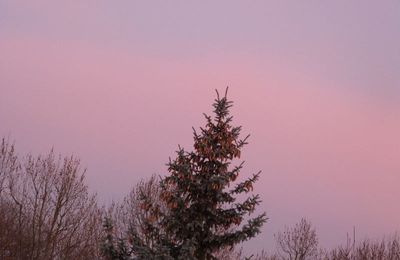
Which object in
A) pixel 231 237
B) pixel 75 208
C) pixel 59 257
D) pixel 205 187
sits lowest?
pixel 231 237

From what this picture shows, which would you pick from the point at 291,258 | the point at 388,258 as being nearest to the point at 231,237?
the point at 388,258

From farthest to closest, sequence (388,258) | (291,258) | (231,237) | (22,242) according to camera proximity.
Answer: (291,258) < (388,258) < (22,242) < (231,237)

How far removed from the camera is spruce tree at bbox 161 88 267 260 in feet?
44.3

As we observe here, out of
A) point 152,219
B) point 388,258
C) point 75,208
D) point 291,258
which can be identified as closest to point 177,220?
point 152,219

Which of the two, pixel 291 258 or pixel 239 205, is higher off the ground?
pixel 291 258

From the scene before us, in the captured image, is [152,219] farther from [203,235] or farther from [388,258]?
[388,258]

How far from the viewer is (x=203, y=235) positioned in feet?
44.8

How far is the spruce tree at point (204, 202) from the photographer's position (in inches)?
531

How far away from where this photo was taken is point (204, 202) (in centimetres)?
1357

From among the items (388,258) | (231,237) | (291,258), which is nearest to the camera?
(231,237)

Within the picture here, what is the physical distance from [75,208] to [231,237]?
24049 millimetres

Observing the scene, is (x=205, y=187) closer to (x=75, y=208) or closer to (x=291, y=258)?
(x=75, y=208)

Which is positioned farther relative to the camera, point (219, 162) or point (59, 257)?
point (59, 257)

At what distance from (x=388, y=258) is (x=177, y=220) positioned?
91.8 feet
